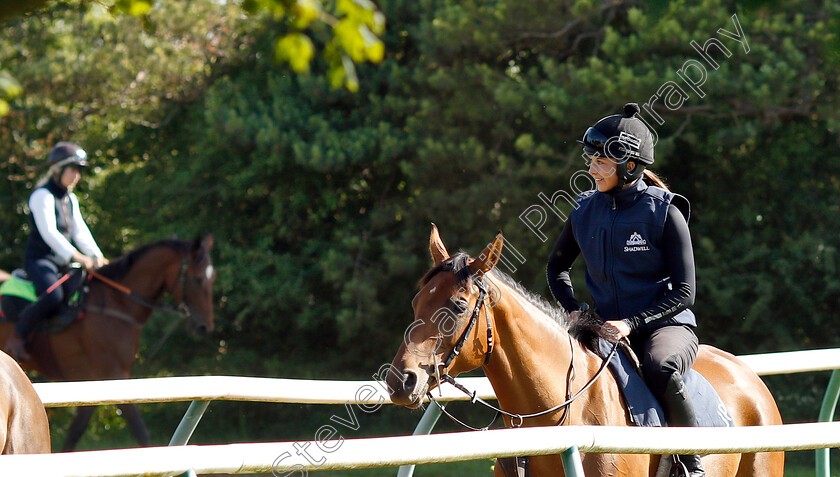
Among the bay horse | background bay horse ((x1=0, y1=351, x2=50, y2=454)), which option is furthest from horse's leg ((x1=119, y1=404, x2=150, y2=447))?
the bay horse

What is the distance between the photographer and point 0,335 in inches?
326

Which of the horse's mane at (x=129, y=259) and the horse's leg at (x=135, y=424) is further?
the horse's mane at (x=129, y=259)

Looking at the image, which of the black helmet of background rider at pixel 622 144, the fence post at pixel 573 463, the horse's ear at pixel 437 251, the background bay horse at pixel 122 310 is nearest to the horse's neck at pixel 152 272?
the background bay horse at pixel 122 310

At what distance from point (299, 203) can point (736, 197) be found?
4.92m

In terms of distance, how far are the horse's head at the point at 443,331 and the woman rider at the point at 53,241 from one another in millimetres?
5573

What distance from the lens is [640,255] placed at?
3.66 meters

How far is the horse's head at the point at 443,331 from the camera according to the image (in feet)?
10.3

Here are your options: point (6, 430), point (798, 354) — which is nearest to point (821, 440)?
point (798, 354)

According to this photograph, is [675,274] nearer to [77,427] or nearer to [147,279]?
[147,279]

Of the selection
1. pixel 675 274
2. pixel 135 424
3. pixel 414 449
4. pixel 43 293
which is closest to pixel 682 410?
pixel 675 274

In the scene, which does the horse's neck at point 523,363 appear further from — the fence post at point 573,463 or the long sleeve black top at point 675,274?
the fence post at point 573,463

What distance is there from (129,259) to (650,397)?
603 centimetres

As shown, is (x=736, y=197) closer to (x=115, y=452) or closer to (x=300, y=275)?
(x=300, y=275)

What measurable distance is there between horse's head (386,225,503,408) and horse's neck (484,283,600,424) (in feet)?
0.30
